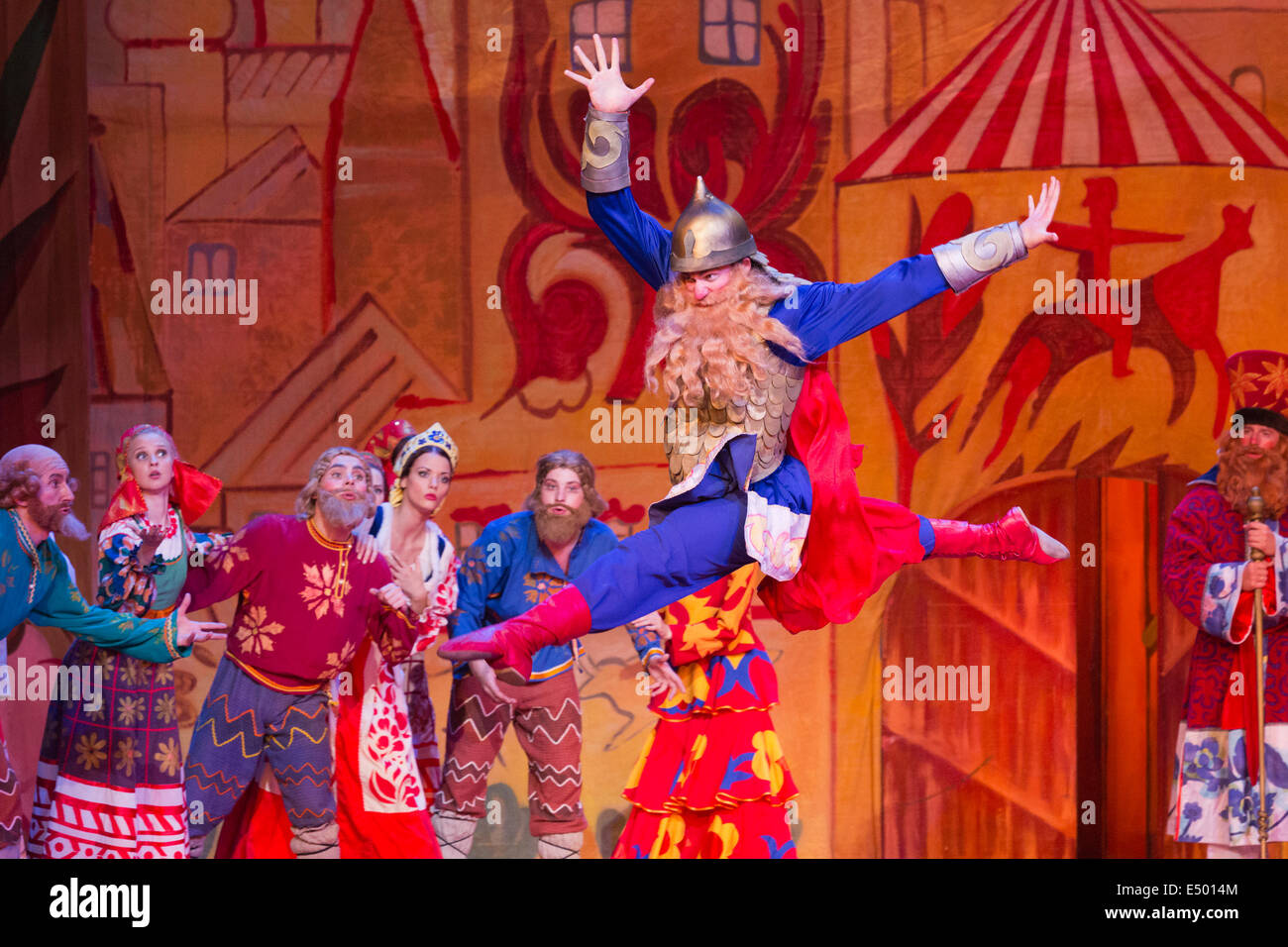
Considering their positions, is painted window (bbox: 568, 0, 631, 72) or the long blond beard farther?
painted window (bbox: 568, 0, 631, 72)

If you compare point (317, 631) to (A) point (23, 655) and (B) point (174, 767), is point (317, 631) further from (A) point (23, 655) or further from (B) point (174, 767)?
(A) point (23, 655)

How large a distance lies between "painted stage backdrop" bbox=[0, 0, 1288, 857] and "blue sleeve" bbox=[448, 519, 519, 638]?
330 mm

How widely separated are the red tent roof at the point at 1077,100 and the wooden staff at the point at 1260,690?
1.31 meters

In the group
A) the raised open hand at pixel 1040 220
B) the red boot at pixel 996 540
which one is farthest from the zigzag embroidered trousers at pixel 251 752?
the raised open hand at pixel 1040 220

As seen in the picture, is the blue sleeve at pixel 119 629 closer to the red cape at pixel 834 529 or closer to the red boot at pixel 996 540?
the red cape at pixel 834 529

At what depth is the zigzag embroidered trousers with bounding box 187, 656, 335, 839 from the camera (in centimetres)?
492

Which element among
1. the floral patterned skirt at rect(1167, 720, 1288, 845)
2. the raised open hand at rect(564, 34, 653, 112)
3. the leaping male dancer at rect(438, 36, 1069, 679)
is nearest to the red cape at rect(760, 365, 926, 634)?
the leaping male dancer at rect(438, 36, 1069, 679)

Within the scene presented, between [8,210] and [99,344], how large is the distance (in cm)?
58

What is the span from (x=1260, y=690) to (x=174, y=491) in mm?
3755

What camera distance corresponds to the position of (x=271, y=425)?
5.52 meters

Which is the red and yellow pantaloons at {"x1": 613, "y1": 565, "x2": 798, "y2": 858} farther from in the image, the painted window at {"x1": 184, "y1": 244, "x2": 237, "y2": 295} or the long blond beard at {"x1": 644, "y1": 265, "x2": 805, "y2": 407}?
the painted window at {"x1": 184, "y1": 244, "x2": 237, "y2": 295}

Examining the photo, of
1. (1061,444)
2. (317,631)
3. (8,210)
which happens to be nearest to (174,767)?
(317,631)
